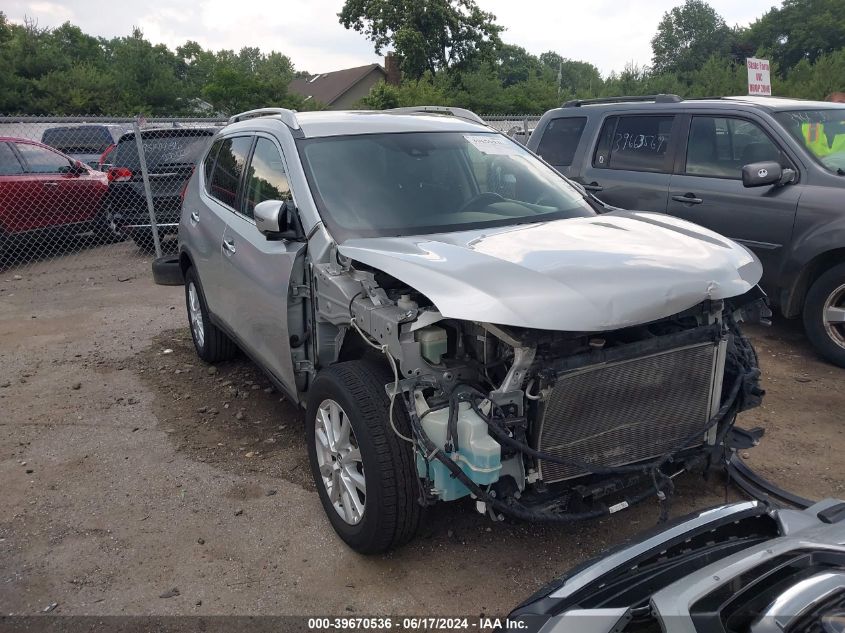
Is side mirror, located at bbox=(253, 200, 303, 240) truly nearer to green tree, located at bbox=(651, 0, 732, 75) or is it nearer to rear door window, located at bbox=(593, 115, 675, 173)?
rear door window, located at bbox=(593, 115, 675, 173)

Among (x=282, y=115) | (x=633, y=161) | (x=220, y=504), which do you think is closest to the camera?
(x=220, y=504)

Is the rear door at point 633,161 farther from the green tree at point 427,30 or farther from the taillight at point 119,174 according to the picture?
the green tree at point 427,30

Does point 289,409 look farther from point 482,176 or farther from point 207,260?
point 482,176

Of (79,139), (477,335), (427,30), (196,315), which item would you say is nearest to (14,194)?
(196,315)

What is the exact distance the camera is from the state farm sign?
9515 millimetres

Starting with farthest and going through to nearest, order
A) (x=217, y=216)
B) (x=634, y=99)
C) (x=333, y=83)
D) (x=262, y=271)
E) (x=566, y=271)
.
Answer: (x=333, y=83) < (x=634, y=99) < (x=217, y=216) < (x=262, y=271) < (x=566, y=271)

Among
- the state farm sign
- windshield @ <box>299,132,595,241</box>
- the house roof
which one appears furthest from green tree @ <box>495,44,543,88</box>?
windshield @ <box>299,132,595,241</box>

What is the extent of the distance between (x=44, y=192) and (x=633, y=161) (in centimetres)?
795

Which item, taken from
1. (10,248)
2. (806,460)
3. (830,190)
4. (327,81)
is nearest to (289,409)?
(806,460)

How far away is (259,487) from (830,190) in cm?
451

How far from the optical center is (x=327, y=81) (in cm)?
5453

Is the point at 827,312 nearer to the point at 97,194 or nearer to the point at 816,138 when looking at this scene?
the point at 816,138

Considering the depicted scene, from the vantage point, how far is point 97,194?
10.2 m

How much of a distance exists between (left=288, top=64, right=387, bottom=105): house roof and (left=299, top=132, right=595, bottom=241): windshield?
45.6m
